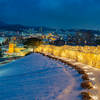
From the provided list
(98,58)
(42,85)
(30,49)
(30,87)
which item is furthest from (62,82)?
(30,49)

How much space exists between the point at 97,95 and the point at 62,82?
Result: 2830 mm

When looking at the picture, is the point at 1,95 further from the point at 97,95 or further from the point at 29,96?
the point at 97,95

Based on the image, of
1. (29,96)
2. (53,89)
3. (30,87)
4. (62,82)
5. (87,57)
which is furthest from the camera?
(87,57)

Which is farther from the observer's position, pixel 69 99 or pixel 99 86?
pixel 99 86

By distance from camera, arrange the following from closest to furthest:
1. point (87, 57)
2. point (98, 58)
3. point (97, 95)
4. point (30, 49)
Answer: point (97, 95), point (98, 58), point (87, 57), point (30, 49)

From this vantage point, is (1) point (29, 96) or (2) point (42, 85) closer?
(1) point (29, 96)

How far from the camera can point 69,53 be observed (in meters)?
19.1

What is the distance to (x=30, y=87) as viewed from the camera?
8406mm

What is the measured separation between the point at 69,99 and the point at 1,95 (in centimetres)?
312

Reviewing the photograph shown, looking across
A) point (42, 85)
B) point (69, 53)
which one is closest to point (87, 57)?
point (69, 53)

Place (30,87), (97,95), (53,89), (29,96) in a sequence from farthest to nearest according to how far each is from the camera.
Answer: (30,87) → (53,89) → (29,96) → (97,95)

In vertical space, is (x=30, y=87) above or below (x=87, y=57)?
below

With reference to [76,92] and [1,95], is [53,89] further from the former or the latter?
[1,95]

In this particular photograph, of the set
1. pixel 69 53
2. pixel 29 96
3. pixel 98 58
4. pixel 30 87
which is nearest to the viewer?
pixel 29 96
